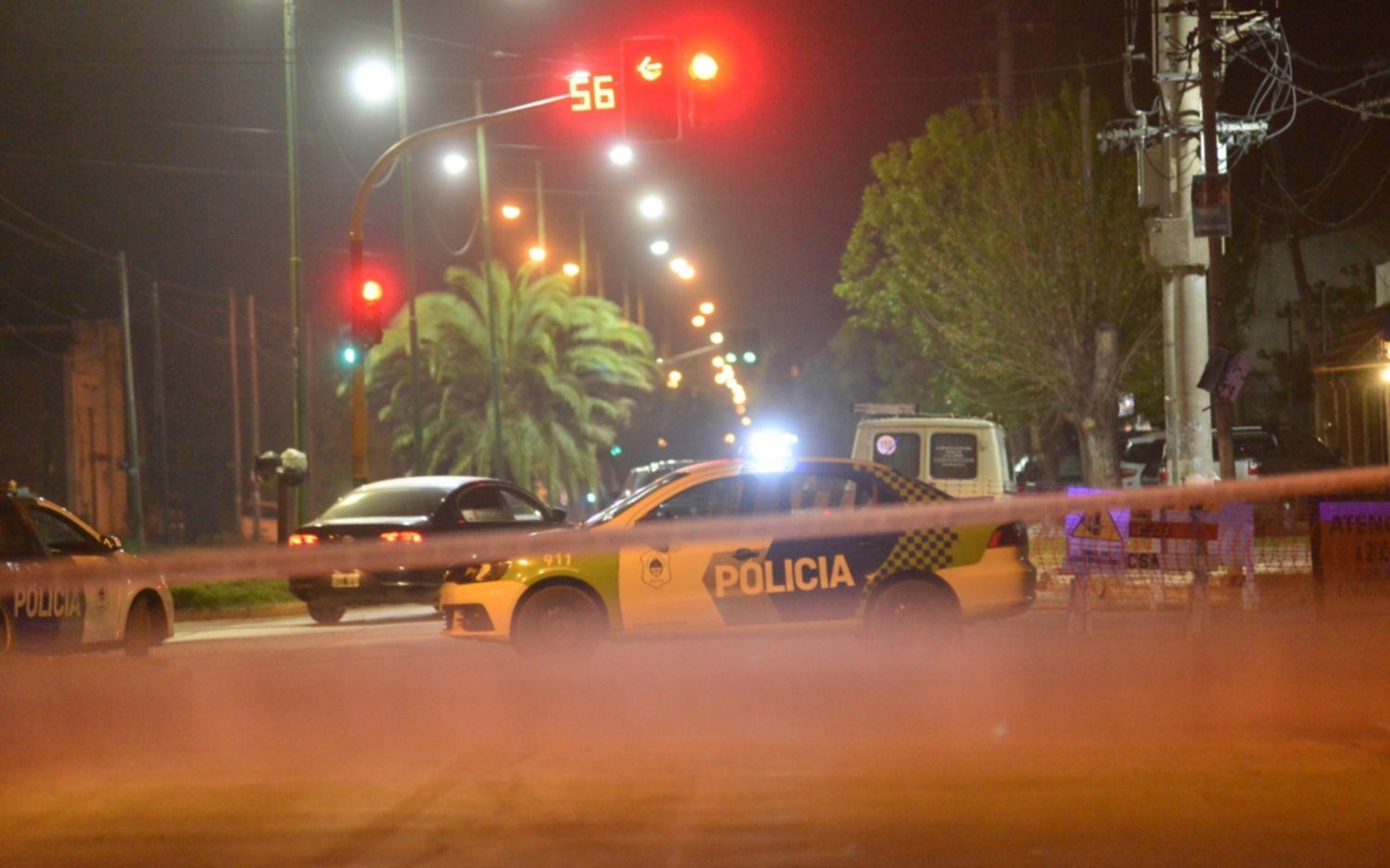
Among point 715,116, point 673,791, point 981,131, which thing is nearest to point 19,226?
point 981,131

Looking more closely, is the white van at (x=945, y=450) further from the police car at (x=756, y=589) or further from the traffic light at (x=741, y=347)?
the traffic light at (x=741, y=347)

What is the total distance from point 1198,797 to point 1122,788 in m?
0.35

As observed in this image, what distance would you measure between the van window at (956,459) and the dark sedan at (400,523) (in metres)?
5.41

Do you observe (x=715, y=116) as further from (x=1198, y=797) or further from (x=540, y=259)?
(x=540, y=259)

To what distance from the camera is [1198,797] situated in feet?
24.0

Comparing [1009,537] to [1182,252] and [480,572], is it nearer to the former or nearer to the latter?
[480,572]

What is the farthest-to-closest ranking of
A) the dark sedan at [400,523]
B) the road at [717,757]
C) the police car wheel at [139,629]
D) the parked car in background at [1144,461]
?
the parked car in background at [1144,461] < the dark sedan at [400,523] < the police car wheel at [139,629] < the road at [717,757]

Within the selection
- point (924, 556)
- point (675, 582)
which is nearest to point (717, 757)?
point (675, 582)

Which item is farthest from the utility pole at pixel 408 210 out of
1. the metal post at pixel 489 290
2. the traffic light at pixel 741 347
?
the traffic light at pixel 741 347

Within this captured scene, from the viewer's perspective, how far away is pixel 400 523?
17.1 metres

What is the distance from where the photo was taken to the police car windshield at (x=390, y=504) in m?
17.7

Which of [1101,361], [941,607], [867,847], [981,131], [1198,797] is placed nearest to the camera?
[867,847]

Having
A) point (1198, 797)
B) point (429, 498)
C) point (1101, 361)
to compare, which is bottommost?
point (1198, 797)

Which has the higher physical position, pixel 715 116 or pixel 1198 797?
pixel 715 116
